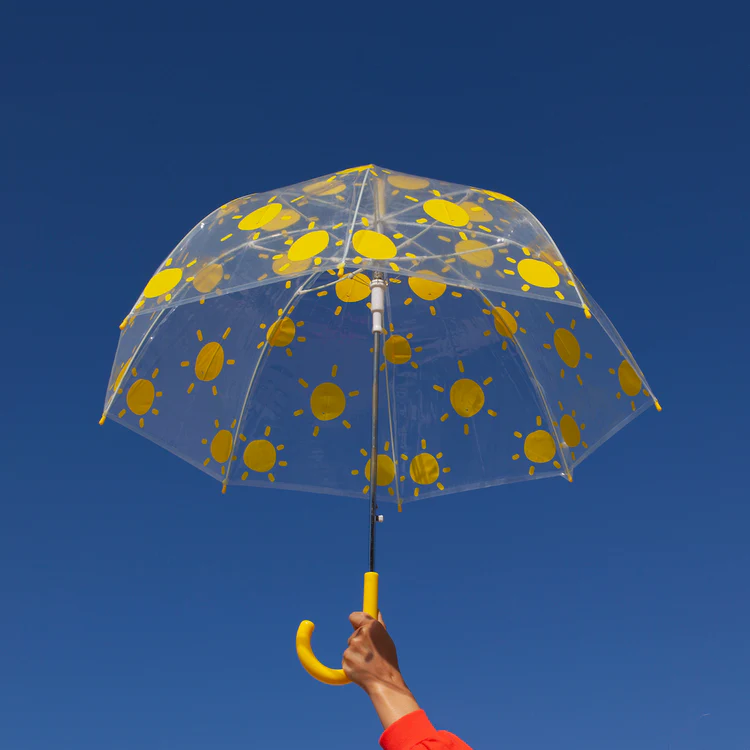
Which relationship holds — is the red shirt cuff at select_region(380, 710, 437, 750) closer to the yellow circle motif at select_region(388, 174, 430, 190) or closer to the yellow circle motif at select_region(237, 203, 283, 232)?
the yellow circle motif at select_region(237, 203, 283, 232)

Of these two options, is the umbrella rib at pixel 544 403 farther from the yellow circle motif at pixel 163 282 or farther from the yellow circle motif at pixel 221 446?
the yellow circle motif at pixel 163 282

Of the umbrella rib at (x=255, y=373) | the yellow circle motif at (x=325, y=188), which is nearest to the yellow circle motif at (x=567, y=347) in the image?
the umbrella rib at (x=255, y=373)

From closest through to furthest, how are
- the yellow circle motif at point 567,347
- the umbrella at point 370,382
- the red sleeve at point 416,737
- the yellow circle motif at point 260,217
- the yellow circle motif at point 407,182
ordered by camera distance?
the red sleeve at point 416,737 < the yellow circle motif at point 260,217 < the yellow circle motif at point 407,182 < the umbrella at point 370,382 < the yellow circle motif at point 567,347

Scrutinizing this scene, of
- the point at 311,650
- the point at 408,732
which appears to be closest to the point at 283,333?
the point at 311,650

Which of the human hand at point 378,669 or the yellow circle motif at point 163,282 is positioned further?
the yellow circle motif at point 163,282

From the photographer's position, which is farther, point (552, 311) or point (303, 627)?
point (552, 311)

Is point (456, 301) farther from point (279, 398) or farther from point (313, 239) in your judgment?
point (313, 239)

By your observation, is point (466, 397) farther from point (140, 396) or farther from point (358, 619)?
point (358, 619)

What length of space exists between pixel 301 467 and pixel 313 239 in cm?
159

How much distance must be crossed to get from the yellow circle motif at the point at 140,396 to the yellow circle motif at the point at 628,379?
2329 mm

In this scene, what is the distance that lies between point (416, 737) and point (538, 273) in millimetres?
1930

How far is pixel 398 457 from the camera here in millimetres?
4555

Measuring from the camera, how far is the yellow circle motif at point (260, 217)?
3.68 meters

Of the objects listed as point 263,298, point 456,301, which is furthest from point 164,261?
point 456,301
